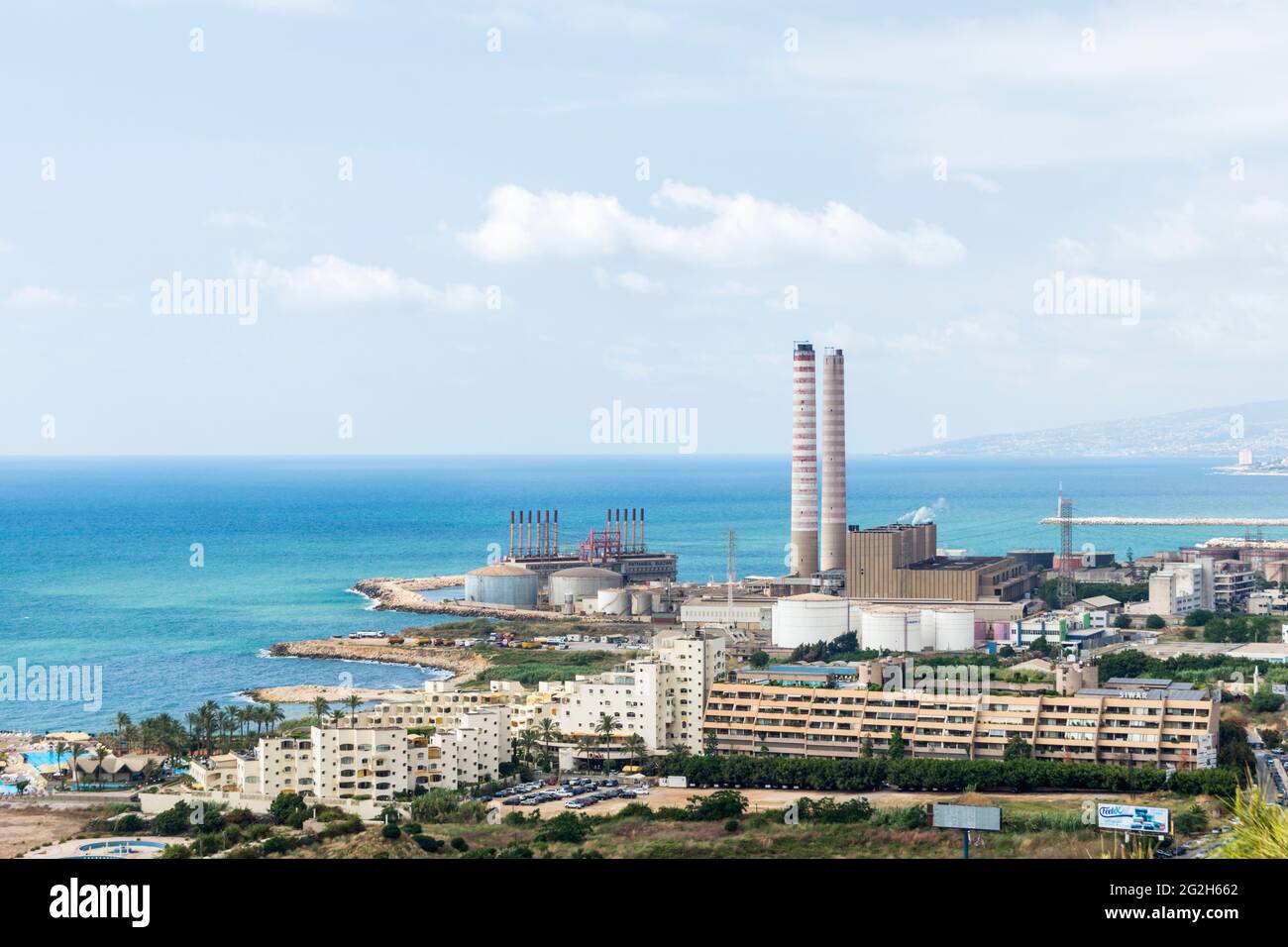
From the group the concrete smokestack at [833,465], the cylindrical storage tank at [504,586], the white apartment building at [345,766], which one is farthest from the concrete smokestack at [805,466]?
the white apartment building at [345,766]

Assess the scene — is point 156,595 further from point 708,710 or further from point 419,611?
point 708,710

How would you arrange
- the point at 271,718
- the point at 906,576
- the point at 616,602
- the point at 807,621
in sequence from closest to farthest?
the point at 271,718 → the point at 807,621 → the point at 906,576 → the point at 616,602

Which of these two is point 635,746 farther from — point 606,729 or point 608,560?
point 608,560

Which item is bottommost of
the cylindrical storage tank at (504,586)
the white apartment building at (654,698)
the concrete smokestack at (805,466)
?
the white apartment building at (654,698)

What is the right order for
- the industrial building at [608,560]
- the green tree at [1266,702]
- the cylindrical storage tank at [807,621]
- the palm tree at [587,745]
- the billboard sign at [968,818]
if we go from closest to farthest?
the billboard sign at [968,818], the palm tree at [587,745], the green tree at [1266,702], the cylindrical storage tank at [807,621], the industrial building at [608,560]

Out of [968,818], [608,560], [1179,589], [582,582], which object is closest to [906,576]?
[1179,589]

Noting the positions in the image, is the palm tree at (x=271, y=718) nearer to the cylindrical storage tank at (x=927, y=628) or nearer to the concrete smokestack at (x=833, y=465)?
the cylindrical storage tank at (x=927, y=628)
